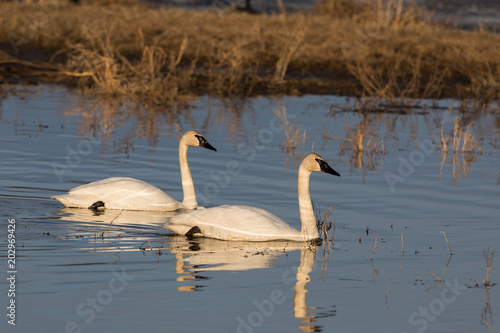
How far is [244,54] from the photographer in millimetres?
25375

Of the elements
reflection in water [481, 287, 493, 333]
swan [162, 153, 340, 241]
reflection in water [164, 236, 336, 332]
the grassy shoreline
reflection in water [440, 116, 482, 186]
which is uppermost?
the grassy shoreline

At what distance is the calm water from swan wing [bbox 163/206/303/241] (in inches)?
6.7

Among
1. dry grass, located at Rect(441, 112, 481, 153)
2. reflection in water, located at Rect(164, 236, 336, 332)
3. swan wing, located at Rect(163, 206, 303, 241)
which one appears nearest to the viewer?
reflection in water, located at Rect(164, 236, 336, 332)

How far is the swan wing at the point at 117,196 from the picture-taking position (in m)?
10.9

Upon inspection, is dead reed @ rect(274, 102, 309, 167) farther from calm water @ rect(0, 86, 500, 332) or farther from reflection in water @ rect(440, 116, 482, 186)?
reflection in water @ rect(440, 116, 482, 186)

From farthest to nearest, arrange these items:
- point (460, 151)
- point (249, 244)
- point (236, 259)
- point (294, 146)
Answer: point (460, 151) < point (294, 146) < point (249, 244) < point (236, 259)

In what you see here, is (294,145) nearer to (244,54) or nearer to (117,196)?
(117,196)

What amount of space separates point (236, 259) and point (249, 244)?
74 centimetres

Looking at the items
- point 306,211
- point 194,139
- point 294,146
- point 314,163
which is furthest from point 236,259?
point 294,146

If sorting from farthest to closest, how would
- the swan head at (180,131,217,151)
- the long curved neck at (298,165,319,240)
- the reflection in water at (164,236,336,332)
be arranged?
the swan head at (180,131,217,151) < the long curved neck at (298,165,319,240) < the reflection in water at (164,236,336,332)

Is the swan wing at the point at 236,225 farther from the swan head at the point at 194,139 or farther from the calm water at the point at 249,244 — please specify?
the swan head at the point at 194,139

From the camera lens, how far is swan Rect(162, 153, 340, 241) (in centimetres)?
952

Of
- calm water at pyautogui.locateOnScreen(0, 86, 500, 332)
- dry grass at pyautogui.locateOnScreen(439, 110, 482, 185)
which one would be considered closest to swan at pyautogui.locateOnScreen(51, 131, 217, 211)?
calm water at pyautogui.locateOnScreen(0, 86, 500, 332)

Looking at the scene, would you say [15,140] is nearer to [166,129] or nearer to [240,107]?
[166,129]
